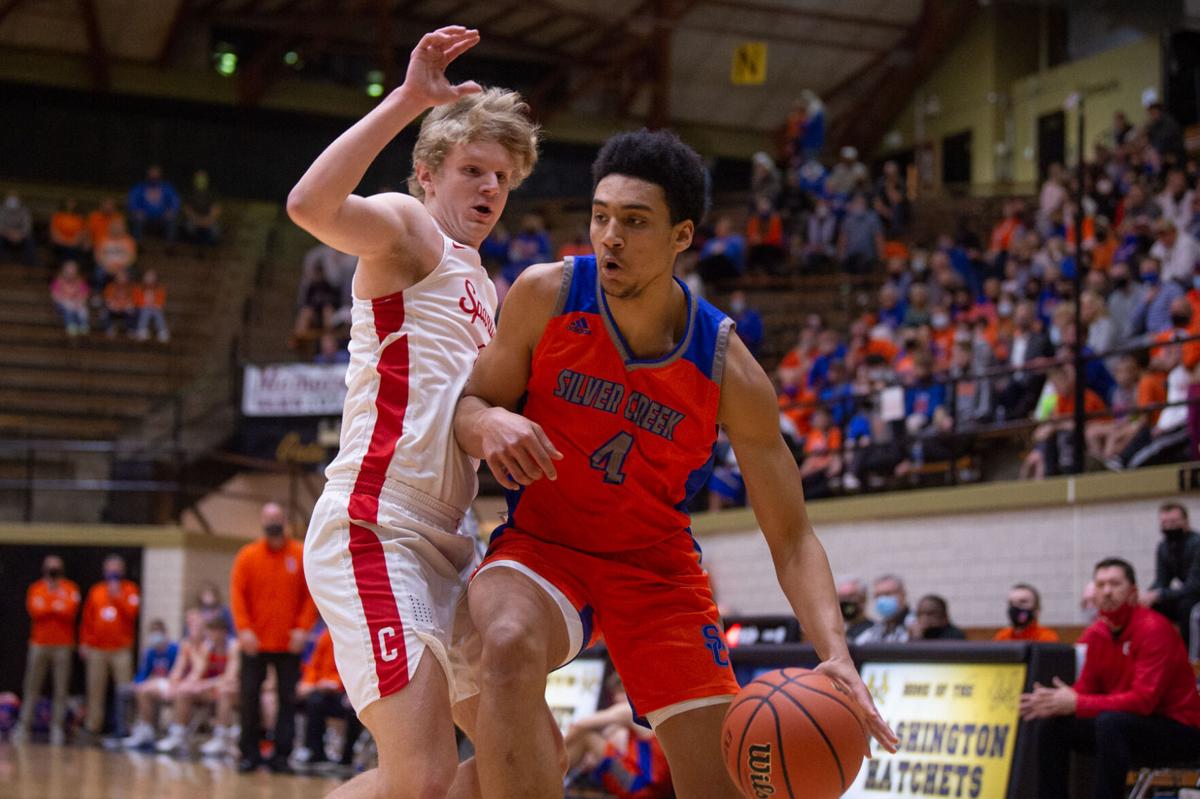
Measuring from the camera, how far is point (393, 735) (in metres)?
3.86

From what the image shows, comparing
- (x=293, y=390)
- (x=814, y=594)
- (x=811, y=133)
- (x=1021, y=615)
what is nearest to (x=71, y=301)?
(x=293, y=390)

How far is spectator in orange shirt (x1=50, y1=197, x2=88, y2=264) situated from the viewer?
2183 centimetres

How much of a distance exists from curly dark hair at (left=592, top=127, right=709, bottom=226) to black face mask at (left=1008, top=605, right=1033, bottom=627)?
18.2ft

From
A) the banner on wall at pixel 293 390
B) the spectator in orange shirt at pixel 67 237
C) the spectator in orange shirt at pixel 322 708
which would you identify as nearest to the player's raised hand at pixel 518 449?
the spectator in orange shirt at pixel 322 708

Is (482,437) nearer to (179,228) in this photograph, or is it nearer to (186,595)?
(186,595)

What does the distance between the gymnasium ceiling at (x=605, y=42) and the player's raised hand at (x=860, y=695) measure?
22.4 m

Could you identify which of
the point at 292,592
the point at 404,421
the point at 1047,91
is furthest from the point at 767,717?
the point at 1047,91

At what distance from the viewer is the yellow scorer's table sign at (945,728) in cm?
695

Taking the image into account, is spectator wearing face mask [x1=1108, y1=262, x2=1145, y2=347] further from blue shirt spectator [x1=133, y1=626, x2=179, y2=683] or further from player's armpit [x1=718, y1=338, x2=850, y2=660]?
blue shirt spectator [x1=133, y1=626, x2=179, y2=683]

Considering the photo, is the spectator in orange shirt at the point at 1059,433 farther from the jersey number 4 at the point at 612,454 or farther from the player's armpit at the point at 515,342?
the player's armpit at the point at 515,342

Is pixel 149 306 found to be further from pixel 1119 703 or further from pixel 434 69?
pixel 434 69

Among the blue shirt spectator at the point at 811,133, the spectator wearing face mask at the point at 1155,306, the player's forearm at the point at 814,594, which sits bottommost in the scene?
the player's forearm at the point at 814,594

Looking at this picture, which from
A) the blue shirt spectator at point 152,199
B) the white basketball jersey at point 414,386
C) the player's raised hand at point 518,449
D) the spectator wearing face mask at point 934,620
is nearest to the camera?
the player's raised hand at point 518,449

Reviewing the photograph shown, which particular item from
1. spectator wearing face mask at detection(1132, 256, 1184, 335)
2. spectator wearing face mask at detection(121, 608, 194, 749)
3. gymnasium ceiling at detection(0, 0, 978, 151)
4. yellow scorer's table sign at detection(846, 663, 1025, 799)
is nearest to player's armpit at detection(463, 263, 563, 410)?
yellow scorer's table sign at detection(846, 663, 1025, 799)
